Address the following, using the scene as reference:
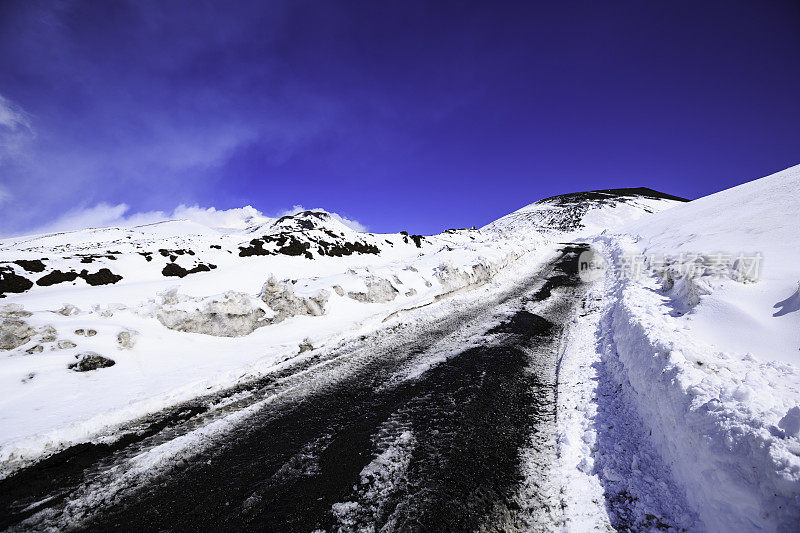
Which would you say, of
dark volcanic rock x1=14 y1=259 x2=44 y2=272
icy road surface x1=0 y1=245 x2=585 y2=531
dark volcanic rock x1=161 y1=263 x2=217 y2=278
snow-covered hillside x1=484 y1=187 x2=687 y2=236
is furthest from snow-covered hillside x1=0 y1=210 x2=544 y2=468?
snow-covered hillside x1=484 y1=187 x2=687 y2=236

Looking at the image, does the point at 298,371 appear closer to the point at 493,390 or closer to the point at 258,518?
the point at 258,518

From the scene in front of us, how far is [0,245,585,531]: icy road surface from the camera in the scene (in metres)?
3.31

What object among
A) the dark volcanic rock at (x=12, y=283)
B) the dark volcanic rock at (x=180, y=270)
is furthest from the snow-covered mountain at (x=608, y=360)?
the dark volcanic rock at (x=180, y=270)

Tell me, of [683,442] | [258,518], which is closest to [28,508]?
[258,518]

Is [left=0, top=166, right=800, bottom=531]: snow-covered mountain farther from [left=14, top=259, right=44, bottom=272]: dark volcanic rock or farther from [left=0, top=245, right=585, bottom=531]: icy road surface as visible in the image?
[left=14, top=259, right=44, bottom=272]: dark volcanic rock

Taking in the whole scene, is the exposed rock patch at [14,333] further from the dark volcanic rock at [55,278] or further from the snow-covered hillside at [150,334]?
the dark volcanic rock at [55,278]

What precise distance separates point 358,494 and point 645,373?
512 cm

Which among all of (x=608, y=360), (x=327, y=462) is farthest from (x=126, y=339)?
(x=608, y=360)

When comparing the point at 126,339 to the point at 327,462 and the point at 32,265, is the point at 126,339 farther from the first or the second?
the point at 32,265

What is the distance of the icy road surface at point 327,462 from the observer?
3309 mm

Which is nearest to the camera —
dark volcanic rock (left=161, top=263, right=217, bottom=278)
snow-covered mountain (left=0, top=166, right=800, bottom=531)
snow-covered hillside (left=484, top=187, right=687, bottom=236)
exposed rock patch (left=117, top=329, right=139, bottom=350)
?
snow-covered mountain (left=0, top=166, right=800, bottom=531)

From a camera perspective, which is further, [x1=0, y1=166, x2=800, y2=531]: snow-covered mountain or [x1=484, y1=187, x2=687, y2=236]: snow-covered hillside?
[x1=484, y1=187, x2=687, y2=236]: snow-covered hillside

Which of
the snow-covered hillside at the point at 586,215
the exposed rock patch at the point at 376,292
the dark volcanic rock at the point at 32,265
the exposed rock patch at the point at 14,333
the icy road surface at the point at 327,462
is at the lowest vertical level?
the icy road surface at the point at 327,462

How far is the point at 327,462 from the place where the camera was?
160 inches
